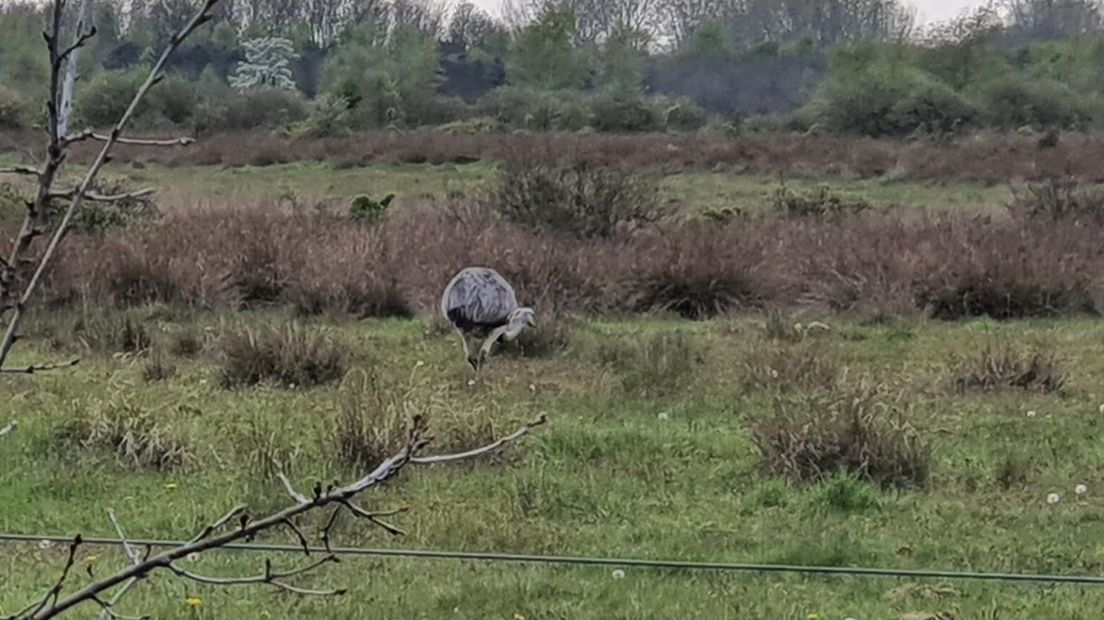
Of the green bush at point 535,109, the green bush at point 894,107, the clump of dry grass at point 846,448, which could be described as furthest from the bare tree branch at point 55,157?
the green bush at point 535,109

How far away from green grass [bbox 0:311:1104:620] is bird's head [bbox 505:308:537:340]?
28cm

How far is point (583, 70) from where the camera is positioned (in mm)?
57250

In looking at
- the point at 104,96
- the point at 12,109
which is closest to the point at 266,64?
the point at 12,109

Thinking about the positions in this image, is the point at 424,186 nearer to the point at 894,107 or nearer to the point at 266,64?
the point at 894,107

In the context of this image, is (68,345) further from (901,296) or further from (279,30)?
(279,30)

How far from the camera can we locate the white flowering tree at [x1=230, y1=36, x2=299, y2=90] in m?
55.0

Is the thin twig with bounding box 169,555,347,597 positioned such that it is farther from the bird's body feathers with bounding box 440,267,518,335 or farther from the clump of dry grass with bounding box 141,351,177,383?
the clump of dry grass with bounding box 141,351,177,383

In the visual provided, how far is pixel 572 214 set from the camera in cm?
1502

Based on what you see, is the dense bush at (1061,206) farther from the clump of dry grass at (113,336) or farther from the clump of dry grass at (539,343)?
the clump of dry grass at (113,336)

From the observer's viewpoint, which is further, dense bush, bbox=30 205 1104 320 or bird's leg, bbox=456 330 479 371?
dense bush, bbox=30 205 1104 320

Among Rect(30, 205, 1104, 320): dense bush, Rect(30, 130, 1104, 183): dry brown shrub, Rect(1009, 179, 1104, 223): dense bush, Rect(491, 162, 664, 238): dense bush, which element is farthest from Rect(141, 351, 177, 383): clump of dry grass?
Rect(30, 130, 1104, 183): dry brown shrub

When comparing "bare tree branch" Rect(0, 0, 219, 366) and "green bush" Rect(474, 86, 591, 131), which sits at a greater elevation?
"bare tree branch" Rect(0, 0, 219, 366)

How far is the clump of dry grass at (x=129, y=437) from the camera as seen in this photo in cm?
692

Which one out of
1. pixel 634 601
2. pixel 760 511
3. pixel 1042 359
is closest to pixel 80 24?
pixel 634 601
